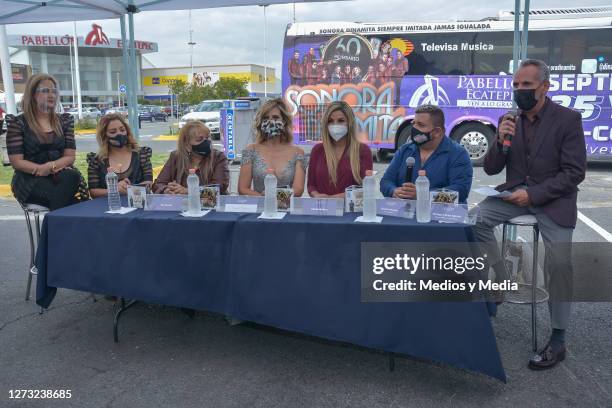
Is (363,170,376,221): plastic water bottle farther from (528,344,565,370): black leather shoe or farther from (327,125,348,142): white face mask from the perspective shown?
(528,344,565,370): black leather shoe

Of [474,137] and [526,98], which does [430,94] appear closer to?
[474,137]

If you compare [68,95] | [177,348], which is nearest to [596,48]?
[177,348]

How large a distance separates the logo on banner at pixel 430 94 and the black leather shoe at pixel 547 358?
29.4ft

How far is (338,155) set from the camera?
156 inches

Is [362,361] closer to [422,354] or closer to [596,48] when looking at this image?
[422,354]

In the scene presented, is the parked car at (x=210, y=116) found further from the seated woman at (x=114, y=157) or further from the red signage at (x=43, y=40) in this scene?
the red signage at (x=43, y=40)

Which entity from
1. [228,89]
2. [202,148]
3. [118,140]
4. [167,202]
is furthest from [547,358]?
[228,89]

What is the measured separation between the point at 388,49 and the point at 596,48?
4.13 meters

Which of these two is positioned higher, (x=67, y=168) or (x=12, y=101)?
(x=12, y=101)

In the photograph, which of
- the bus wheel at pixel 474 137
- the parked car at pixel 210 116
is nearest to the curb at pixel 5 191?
the bus wheel at pixel 474 137

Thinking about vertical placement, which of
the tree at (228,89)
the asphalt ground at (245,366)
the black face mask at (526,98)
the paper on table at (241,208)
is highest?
the tree at (228,89)

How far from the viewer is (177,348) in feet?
11.2

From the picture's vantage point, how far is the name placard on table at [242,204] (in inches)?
125

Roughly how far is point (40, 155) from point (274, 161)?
6.27ft
